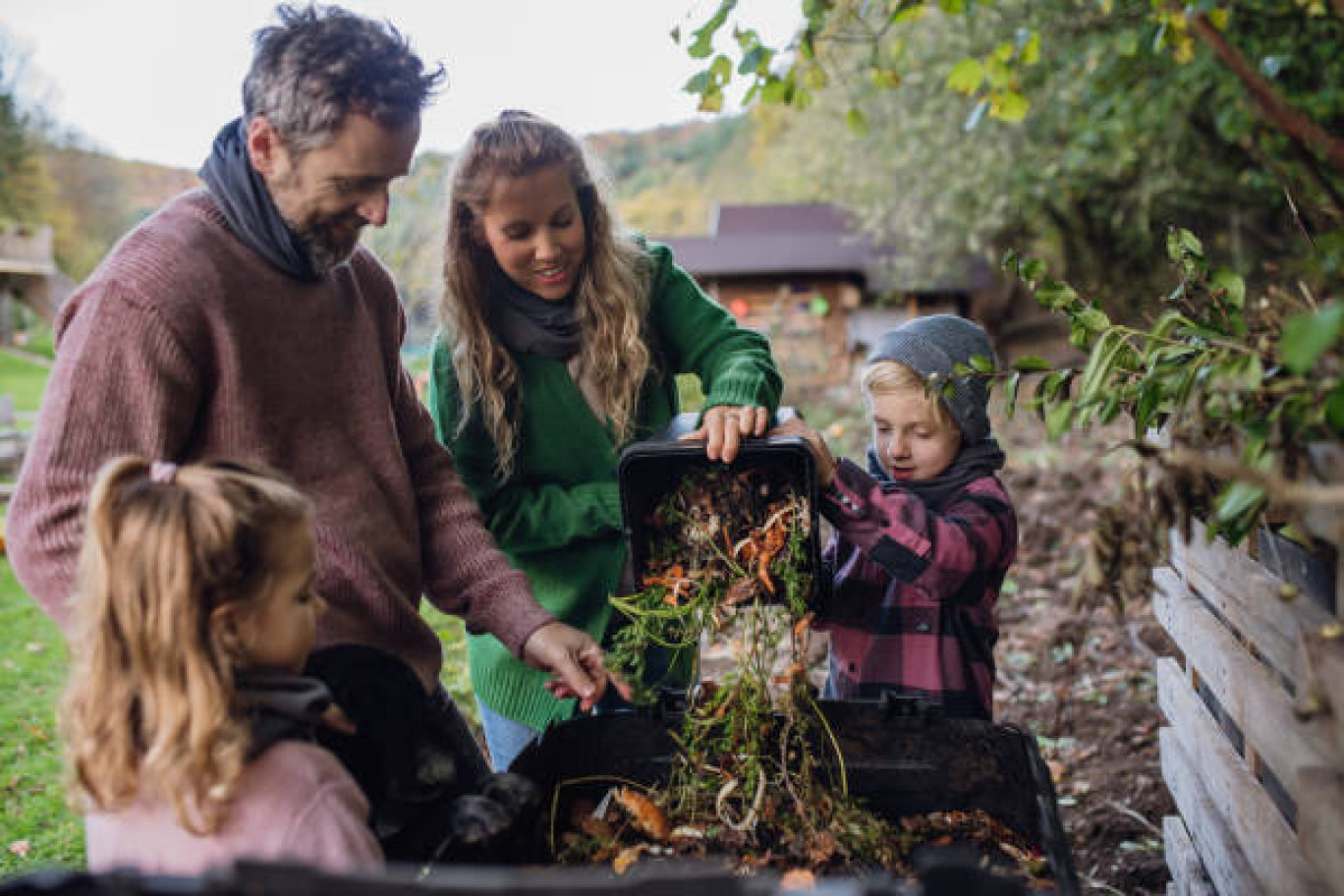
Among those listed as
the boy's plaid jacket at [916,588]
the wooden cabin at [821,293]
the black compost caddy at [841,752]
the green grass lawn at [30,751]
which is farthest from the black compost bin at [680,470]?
the wooden cabin at [821,293]

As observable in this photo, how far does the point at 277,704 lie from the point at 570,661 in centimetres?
76

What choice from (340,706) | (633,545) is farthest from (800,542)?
(340,706)

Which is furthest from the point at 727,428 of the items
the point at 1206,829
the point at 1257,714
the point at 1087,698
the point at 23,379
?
the point at 23,379

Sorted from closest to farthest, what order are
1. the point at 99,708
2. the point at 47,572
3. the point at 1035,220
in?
the point at 99,708, the point at 47,572, the point at 1035,220

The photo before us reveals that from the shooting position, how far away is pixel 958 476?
8.63 ft

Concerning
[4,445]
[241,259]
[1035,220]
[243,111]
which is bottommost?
[4,445]

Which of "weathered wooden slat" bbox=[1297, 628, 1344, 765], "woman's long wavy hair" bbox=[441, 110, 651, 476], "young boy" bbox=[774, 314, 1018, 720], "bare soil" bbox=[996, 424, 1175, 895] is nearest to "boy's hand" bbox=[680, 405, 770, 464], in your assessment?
"young boy" bbox=[774, 314, 1018, 720]

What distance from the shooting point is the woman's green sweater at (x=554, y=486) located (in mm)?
2678

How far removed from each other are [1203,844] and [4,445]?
1209 cm

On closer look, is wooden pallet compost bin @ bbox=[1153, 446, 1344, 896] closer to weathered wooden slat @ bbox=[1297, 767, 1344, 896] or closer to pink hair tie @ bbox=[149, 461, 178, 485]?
weathered wooden slat @ bbox=[1297, 767, 1344, 896]

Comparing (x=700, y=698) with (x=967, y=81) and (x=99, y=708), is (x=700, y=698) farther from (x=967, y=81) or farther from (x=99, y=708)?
(x=967, y=81)

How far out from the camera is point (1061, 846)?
1569mm

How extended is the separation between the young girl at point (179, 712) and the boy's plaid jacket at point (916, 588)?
4.25ft

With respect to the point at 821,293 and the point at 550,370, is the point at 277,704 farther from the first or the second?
the point at 821,293
